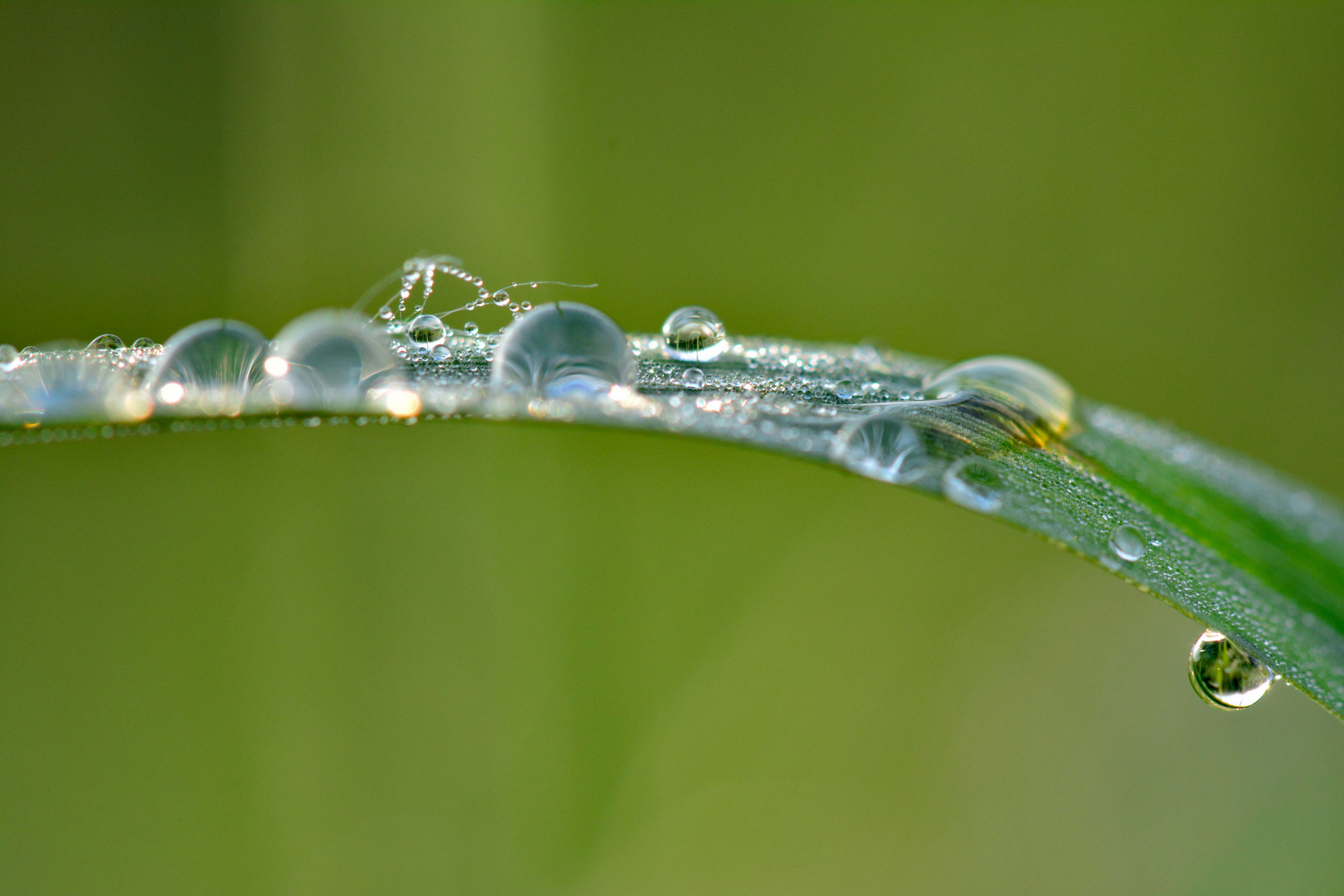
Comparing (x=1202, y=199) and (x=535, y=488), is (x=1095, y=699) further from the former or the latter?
(x=535, y=488)

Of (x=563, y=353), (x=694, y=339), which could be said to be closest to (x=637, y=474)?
(x=694, y=339)

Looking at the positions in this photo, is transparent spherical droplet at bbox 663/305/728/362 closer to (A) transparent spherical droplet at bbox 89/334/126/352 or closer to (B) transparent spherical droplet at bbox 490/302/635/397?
(B) transparent spherical droplet at bbox 490/302/635/397

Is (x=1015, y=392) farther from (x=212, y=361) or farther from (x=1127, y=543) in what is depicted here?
(x=212, y=361)

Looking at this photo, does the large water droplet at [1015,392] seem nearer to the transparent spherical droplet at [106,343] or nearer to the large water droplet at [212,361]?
the large water droplet at [212,361]

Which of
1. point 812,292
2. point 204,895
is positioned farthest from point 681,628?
point 204,895

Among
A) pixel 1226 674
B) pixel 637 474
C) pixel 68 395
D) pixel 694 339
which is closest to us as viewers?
pixel 68 395

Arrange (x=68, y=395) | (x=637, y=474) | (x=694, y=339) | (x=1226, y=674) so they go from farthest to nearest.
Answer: (x=637, y=474), (x=694, y=339), (x=1226, y=674), (x=68, y=395)
